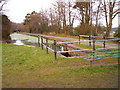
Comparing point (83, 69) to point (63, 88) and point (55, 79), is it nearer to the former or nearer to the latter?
point (55, 79)

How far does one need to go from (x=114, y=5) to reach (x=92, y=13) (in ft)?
13.8

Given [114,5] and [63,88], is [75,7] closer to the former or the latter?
[114,5]

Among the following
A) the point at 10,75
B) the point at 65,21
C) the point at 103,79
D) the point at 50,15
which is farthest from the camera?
the point at 50,15

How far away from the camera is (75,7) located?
20531mm

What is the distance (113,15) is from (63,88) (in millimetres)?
13091

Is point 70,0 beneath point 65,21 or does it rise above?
above

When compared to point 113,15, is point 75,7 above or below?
above

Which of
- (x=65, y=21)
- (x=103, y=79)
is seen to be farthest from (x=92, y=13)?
(x=103, y=79)

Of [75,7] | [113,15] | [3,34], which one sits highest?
[75,7]

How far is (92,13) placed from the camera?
56.7 feet

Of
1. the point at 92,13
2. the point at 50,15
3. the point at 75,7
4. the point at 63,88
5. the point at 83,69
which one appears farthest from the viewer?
the point at 50,15

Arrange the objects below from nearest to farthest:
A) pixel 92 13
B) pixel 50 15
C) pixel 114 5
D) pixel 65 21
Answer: pixel 114 5
pixel 92 13
pixel 65 21
pixel 50 15

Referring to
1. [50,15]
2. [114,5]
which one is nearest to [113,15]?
[114,5]

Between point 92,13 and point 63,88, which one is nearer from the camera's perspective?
point 63,88
